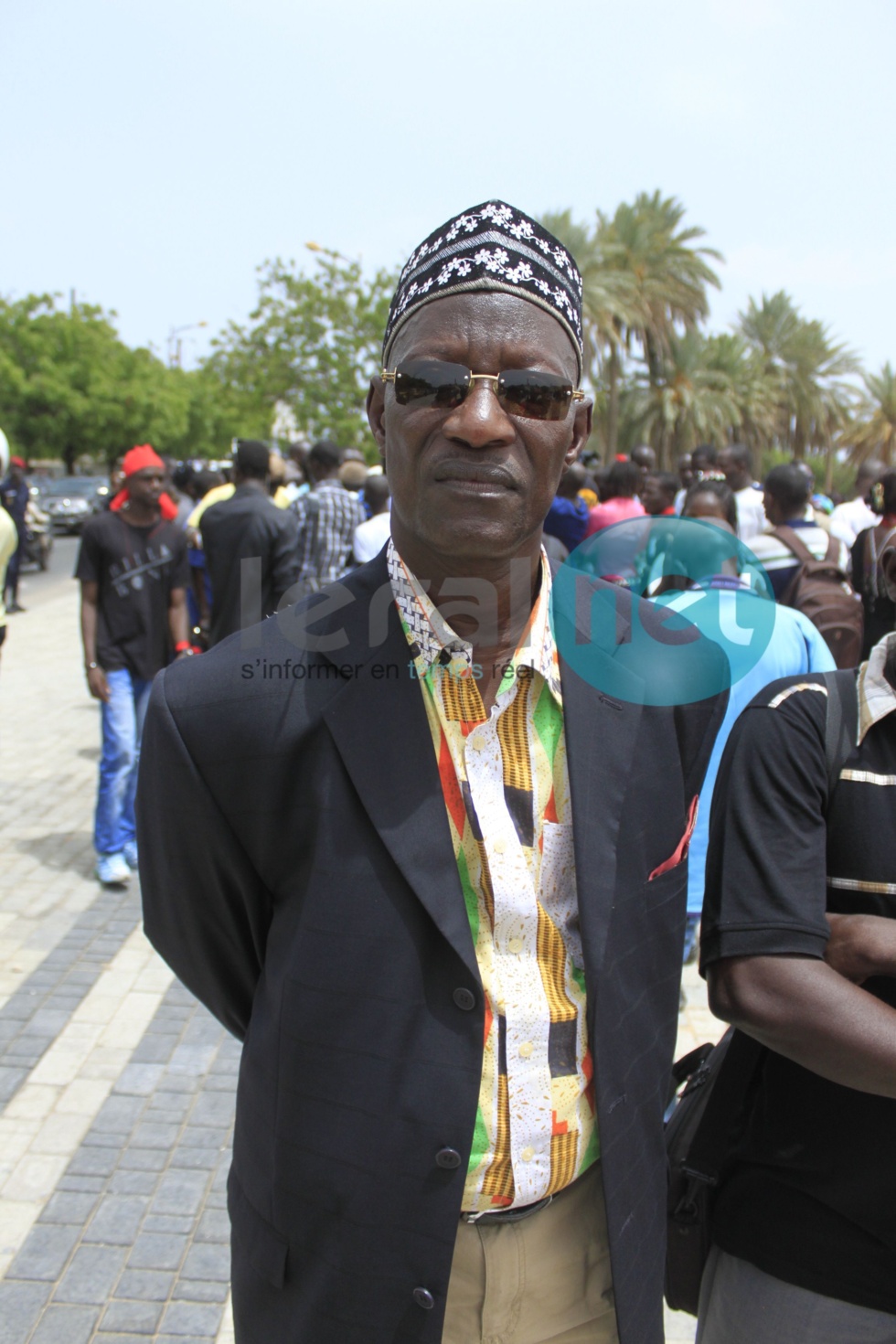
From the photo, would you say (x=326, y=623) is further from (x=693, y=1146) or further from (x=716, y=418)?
(x=716, y=418)

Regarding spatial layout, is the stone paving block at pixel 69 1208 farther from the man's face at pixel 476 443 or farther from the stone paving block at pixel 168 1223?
the man's face at pixel 476 443

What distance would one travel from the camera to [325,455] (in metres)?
8.40

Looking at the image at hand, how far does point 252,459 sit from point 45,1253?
485cm

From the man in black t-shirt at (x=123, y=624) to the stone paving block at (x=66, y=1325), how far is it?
9.71 ft

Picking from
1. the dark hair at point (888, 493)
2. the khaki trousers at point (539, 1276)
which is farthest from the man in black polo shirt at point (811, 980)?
the dark hair at point (888, 493)

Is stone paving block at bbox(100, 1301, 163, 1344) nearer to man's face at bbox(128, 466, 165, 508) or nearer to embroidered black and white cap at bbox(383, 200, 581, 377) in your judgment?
embroidered black and white cap at bbox(383, 200, 581, 377)

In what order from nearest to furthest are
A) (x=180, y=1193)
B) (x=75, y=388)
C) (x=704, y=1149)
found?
(x=704, y=1149)
(x=180, y=1193)
(x=75, y=388)

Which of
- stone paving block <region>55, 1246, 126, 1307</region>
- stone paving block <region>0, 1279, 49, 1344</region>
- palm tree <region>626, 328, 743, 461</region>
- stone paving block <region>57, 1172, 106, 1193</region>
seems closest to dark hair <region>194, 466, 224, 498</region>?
stone paving block <region>57, 1172, 106, 1193</region>

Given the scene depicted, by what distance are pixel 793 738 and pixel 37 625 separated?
46.2 feet

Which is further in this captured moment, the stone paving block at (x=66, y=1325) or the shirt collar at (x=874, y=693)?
the stone paving block at (x=66, y=1325)

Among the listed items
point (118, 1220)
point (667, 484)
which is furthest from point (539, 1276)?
point (667, 484)

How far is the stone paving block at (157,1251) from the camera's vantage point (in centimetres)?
295

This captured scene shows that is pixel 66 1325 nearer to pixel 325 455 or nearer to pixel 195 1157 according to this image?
pixel 195 1157

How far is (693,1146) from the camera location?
1861 mm
